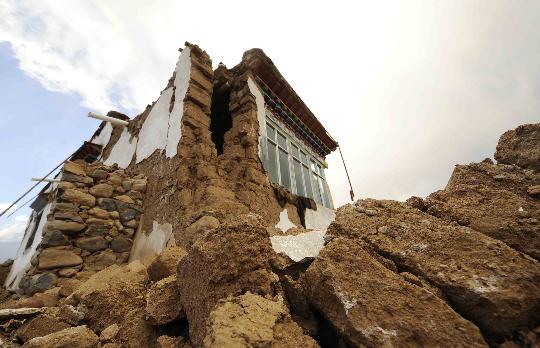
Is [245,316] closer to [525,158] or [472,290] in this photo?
[472,290]

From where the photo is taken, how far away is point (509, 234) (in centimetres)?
132

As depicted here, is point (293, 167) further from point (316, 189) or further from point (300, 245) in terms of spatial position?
point (300, 245)

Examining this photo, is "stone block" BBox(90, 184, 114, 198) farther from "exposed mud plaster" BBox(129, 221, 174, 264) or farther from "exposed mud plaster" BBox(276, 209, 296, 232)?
"exposed mud plaster" BBox(276, 209, 296, 232)

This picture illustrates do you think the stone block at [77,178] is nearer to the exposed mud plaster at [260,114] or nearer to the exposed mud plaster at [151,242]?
the exposed mud plaster at [151,242]

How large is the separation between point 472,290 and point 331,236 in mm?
785

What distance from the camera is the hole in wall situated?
6.07m

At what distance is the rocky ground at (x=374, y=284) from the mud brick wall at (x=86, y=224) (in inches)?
59.2

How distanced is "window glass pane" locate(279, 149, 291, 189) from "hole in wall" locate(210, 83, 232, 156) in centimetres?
153

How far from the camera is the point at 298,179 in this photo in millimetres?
6953

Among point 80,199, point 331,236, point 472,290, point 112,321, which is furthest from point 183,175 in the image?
point 472,290

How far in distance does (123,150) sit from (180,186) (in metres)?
3.83

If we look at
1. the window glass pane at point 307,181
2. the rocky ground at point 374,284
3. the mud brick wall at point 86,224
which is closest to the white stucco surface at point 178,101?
the mud brick wall at point 86,224

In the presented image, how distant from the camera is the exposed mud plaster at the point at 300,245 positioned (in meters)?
1.72

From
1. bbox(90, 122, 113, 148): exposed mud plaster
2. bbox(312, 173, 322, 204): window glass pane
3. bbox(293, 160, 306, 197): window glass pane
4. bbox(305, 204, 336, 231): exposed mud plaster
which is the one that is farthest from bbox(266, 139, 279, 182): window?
bbox(90, 122, 113, 148): exposed mud plaster
